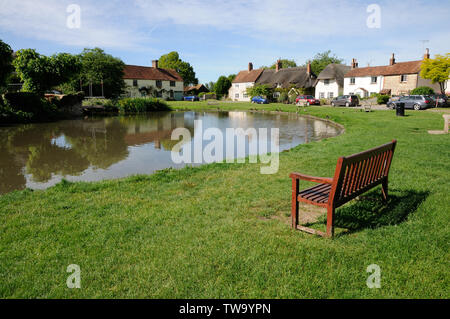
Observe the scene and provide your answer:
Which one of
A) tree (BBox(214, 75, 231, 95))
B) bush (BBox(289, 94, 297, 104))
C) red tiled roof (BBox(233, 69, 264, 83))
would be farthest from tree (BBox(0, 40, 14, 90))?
tree (BBox(214, 75, 231, 95))

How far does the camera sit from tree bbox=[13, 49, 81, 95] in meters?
29.1

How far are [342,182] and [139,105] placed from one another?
36692 millimetres

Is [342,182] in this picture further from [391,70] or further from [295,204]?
[391,70]

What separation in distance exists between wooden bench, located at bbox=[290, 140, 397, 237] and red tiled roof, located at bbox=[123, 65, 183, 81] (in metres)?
63.1

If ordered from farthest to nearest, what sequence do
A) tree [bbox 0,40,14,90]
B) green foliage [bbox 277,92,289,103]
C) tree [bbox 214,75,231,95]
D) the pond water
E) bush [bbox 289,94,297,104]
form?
tree [bbox 214,75,231,95] < green foliage [bbox 277,92,289,103] < bush [bbox 289,94,297,104] < tree [bbox 0,40,14,90] < the pond water

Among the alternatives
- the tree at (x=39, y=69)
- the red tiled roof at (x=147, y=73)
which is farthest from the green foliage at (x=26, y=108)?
the red tiled roof at (x=147, y=73)

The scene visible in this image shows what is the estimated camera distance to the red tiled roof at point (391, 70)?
149 ft

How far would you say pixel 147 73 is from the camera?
67.2m

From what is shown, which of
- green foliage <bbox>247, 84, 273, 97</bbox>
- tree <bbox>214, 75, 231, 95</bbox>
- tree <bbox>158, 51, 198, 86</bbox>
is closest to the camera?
green foliage <bbox>247, 84, 273, 97</bbox>

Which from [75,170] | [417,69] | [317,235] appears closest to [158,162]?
[75,170]

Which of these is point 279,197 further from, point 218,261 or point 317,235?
point 218,261

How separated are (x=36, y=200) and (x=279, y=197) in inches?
185

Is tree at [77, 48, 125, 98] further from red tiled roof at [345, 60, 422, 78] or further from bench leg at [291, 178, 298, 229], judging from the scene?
bench leg at [291, 178, 298, 229]

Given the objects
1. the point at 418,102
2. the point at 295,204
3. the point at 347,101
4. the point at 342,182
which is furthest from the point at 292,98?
the point at 342,182
